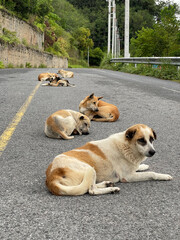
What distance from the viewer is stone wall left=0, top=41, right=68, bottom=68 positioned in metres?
27.8

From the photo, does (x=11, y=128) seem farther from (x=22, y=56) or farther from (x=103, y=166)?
(x=22, y=56)

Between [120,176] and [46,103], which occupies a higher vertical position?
[46,103]

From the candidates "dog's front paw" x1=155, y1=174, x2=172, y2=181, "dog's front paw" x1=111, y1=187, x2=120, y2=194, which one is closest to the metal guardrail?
"dog's front paw" x1=155, y1=174, x2=172, y2=181

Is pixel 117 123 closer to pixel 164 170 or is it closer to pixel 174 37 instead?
pixel 164 170

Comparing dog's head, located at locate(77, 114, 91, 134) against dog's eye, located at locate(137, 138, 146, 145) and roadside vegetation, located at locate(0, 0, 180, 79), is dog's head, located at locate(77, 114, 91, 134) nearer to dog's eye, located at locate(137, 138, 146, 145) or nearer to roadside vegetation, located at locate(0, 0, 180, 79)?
dog's eye, located at locate(137, 138, 146, 145)

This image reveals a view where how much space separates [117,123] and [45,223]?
13.8 ft

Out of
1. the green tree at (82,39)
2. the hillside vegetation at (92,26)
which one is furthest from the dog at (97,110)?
the green tree at (82,39)

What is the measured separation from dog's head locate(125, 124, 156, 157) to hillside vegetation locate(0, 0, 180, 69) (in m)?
35.4

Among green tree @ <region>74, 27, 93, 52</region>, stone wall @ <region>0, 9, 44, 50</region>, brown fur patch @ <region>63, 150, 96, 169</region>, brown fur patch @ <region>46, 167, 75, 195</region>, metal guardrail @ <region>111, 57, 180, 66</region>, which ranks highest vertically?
green tree @ <region>74, 27, 93, 52</region>

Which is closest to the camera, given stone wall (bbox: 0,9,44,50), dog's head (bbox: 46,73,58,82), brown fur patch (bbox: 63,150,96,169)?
brown fur patch (bbox: 63,150,96,169)

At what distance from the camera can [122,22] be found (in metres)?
126

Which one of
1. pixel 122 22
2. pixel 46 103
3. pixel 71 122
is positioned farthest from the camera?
pixel 122 22

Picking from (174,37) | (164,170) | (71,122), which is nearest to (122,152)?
(164,170)

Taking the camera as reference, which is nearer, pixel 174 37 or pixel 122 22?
pixel 174 37
